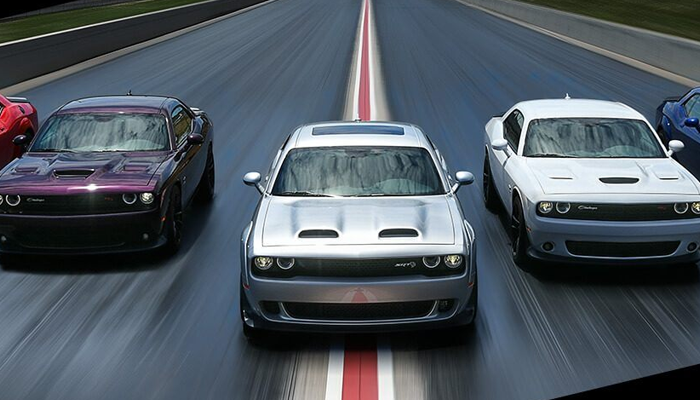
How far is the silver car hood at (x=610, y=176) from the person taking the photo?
333 inches

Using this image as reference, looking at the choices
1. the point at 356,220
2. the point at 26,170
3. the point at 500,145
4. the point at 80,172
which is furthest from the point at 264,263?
the point at 500,145

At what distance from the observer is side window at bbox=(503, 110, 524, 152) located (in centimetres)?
1022

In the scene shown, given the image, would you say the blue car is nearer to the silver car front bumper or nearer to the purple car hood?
the silver car front bumper

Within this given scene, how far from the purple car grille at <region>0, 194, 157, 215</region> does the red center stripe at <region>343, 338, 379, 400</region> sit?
315cm

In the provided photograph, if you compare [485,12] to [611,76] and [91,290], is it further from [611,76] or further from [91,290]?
[91,290]

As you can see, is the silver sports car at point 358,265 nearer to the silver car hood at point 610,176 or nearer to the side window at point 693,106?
the silver car hood at point 610,176

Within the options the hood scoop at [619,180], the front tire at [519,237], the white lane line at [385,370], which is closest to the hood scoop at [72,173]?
the white lane line at [385,370]

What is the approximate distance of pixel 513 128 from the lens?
34.9 ft

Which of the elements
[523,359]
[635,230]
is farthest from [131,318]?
[635,230]

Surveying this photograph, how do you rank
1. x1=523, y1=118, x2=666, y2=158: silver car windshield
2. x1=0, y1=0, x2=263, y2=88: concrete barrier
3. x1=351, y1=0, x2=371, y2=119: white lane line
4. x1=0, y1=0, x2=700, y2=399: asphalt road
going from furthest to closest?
1. x1=0, y1=0, x2=263, y2=88: concrete barrier
2. x1=351, y1=0, x2=371, y2=119: white lane line
3. x1=523, y1=118, x2=666, y2=158: silver car windshield
4. x1=0, y1=0, x2=700, y2=399: asphalt road

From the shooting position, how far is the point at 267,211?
7.38 metres

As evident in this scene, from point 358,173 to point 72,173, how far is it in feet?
10.1

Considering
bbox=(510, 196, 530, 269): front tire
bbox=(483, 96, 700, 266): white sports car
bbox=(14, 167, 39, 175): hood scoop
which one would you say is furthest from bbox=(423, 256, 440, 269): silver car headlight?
bbox=(14, 167, 39, 175): hood scoop

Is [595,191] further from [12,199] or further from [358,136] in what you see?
[12,199]
